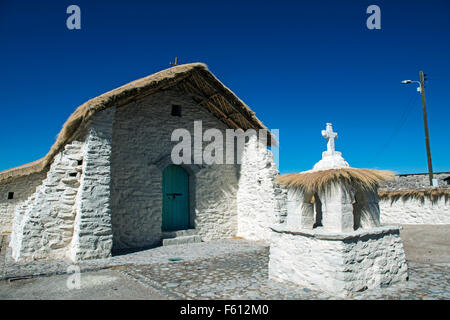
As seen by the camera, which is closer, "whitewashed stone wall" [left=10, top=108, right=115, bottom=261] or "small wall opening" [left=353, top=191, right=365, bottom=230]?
"small wall opening" [left=353, top=191, right=365, bottom=230]

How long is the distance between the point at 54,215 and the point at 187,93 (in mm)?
5367

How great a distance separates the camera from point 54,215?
703 cm

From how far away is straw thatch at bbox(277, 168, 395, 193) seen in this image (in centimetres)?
461

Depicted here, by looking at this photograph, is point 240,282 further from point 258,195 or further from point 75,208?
point 258,195

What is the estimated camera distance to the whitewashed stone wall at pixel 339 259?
417 cm

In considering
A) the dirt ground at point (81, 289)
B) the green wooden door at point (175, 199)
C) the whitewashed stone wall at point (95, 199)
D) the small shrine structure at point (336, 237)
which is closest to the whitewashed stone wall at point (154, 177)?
the green wooden door at point (175, 199)

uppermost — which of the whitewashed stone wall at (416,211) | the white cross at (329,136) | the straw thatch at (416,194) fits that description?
the white cross at (329,136)

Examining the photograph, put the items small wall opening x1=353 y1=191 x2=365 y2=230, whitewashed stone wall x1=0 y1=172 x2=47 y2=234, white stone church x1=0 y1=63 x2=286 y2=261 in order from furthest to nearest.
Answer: whitewashed stone wall x1=0 y1=172 x2=47 y2=234
white stone church x1=0 y1=63 x2=286 y2=261
small wall opening x1=353 y1=191 x2=365 y2=230

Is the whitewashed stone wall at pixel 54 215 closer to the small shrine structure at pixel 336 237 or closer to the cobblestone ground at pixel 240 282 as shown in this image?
the cobblestone ground at pixel 240 282

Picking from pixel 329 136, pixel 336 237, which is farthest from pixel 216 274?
pixel 329 136

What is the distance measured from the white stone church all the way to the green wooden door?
0.03 meters

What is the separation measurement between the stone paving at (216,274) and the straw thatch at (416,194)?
6495 mm

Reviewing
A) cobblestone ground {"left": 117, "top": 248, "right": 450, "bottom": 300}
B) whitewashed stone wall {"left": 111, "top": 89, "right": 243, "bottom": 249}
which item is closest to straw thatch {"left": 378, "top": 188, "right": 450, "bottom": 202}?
cobblestone ground {"left": 117, "top": 248, "right": 450, "bottom": 300}

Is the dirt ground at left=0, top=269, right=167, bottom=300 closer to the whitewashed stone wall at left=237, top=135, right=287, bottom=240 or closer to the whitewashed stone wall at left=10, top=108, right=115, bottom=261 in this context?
the whitewashed stone wall at left=10, top=108, right=115, bottom=261
